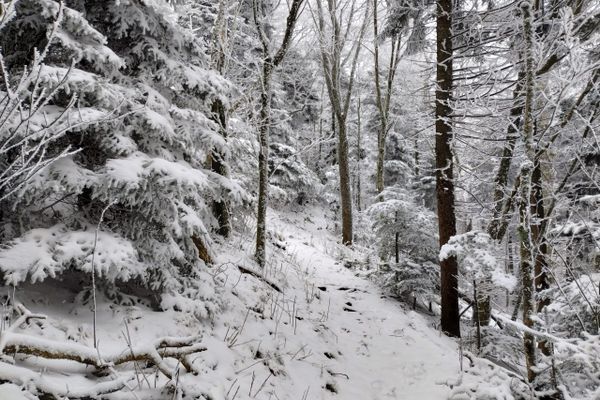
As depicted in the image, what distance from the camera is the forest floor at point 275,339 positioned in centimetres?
333

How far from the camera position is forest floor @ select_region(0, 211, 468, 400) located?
333cm

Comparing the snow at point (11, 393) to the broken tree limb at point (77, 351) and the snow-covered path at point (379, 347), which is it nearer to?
the broken tree limb at point (77, 351)


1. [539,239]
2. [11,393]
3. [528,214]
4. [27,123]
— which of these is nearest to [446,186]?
[539,239]

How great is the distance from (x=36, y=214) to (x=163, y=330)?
1661 mm

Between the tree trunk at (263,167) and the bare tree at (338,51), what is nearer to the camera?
the tree trunk at (263,167)

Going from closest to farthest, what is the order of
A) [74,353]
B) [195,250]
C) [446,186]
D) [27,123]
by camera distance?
[27,123], [74,353], [195,250], [446,186]

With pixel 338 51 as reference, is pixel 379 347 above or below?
below

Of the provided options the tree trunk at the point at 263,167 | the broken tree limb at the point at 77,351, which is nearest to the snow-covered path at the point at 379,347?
the tree trunk at the point at 263,167

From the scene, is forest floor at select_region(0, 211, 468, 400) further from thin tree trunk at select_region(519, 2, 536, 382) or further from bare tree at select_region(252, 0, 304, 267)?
thin tree trunk at select_region(519, 2, 536, 382)

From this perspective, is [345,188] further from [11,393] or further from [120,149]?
[11,393]

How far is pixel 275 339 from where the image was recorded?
17.3 ft

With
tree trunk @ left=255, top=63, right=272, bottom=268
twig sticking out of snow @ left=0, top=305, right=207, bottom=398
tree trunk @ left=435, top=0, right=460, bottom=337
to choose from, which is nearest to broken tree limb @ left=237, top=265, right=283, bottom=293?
tree trunk @ left=255, top=63, right=272, bottom=268

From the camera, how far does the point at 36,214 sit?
370cm

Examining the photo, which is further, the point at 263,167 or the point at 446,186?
the point at 263,167
